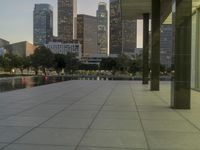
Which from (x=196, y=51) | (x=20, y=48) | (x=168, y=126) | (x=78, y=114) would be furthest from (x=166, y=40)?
(x=20, y=48)

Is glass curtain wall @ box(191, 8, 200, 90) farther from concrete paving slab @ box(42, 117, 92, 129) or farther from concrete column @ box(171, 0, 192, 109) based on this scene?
concrete paving slab @ box(42, 117, 92, 129)

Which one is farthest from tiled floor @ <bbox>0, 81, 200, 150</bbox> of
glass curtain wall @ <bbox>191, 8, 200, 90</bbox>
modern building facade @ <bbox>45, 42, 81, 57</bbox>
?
modern building facade @ <bbox>45, 42, 81, 57</bbox>

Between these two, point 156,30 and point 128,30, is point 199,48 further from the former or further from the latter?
point 128,30

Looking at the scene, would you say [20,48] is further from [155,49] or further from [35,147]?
[35,147]

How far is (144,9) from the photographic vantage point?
31.2 m

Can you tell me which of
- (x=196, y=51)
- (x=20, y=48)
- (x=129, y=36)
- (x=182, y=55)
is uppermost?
(x=129, y=36)

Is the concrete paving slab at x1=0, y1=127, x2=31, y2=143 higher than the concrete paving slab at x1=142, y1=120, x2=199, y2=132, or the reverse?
the concrete paving slab at x1=0, y1=127, x2=31, y2=143

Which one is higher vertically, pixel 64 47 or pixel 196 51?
pixel 64 47

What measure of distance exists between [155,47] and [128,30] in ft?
564

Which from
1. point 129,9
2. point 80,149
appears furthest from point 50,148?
point 129,9

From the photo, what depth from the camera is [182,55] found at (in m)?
14.0

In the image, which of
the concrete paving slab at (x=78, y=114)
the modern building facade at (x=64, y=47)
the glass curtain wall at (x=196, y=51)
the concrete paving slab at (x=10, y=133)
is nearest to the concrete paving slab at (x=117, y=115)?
the concrete paving slab at (x=78, y=114)

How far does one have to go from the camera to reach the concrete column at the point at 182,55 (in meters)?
13.9

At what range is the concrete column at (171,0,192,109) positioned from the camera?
13.9 meters
